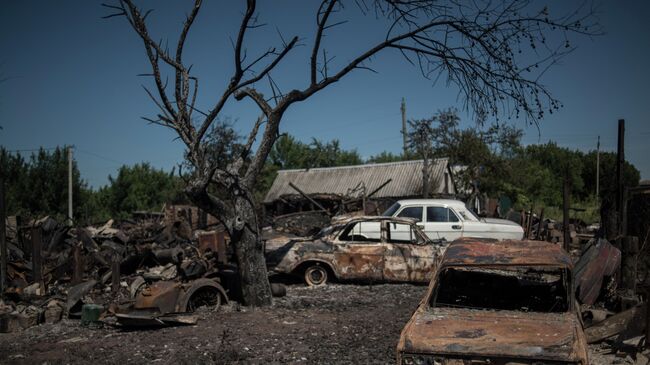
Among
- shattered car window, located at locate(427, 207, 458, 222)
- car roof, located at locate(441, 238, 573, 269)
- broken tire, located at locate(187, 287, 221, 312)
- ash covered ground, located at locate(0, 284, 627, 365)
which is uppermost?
shattered car window, located at locate(427, 207, 458, 222)

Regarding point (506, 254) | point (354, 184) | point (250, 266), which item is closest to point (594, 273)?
point (506, 254)

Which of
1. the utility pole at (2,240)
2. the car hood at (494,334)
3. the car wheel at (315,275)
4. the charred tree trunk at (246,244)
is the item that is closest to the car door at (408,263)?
the car wheel at (315,275)

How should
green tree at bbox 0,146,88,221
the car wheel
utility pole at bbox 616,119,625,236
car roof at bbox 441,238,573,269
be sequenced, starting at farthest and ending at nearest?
green tree at bbox 0,146,88,221
the car wheel
utility pole at bbox 616,119,625,236
car roof at bbox 441,238,573,269

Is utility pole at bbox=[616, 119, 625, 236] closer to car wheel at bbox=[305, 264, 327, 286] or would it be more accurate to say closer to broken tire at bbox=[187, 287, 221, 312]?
car wheel at bbox=[305, 264, 327, 286]

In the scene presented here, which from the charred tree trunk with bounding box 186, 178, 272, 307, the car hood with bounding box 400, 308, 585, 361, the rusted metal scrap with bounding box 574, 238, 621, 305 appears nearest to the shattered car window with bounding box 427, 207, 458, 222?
the rusted metal scrap with bounding box 574, 238, 621, 305

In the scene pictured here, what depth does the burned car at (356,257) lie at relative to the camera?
10492mm

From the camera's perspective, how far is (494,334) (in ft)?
13.8

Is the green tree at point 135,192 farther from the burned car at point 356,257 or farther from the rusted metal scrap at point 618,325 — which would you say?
the rusted metal scrap at point 618,325

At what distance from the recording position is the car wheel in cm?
1076

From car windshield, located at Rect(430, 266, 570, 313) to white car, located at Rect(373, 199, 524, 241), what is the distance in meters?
6.89

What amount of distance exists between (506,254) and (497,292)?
99 cm

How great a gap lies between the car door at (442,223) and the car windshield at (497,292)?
732cm

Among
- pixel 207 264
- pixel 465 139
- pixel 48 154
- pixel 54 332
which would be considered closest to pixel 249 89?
pixel 207 264

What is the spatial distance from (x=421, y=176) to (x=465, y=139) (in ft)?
22.5
